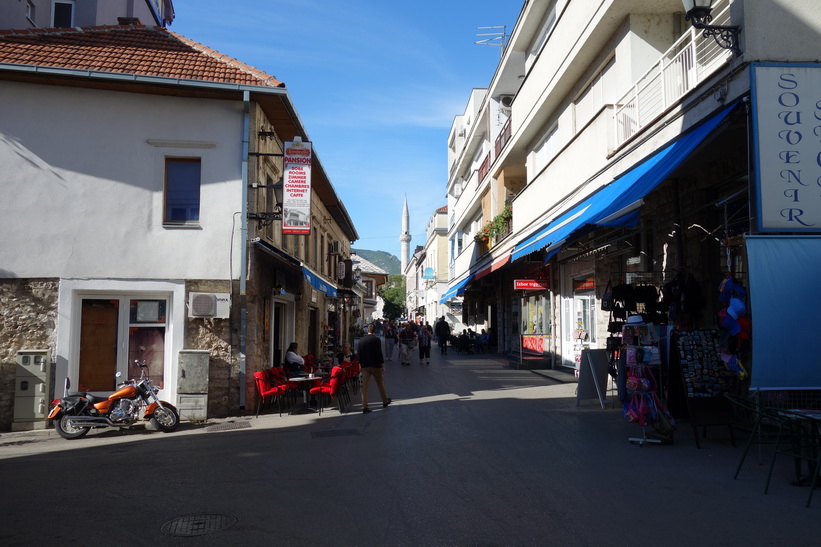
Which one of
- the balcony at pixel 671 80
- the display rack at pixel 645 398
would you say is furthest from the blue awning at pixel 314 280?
the display rack at pixel 645 398

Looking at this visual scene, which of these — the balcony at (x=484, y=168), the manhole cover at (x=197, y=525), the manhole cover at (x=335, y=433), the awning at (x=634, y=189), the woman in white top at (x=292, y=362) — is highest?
the balcony at (x=484, y=168)

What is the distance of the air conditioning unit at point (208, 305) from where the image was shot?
11664 mm

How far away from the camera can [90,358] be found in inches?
467

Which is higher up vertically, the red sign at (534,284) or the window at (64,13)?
the window at (64,13)

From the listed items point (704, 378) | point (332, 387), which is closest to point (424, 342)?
point (332, 387)

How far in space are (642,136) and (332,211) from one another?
17174mm

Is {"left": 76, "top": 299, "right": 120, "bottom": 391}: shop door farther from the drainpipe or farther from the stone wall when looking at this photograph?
the drainpipe

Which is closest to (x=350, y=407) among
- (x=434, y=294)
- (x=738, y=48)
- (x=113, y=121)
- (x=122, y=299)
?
(x=122, y=299)

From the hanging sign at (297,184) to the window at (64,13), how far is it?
1010cm

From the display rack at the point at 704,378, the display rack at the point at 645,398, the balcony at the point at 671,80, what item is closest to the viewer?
the display rack at the point at 704,378

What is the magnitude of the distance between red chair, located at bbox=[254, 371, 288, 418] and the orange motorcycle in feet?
5.01

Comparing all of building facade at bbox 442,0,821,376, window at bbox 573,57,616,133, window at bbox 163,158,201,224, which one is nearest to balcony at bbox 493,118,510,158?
building facade at bbox 442,0,821,376

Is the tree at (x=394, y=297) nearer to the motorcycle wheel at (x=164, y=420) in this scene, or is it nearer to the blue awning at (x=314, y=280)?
the blue awning at (x=314, y=280)

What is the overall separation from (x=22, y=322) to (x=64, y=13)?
423 inches
